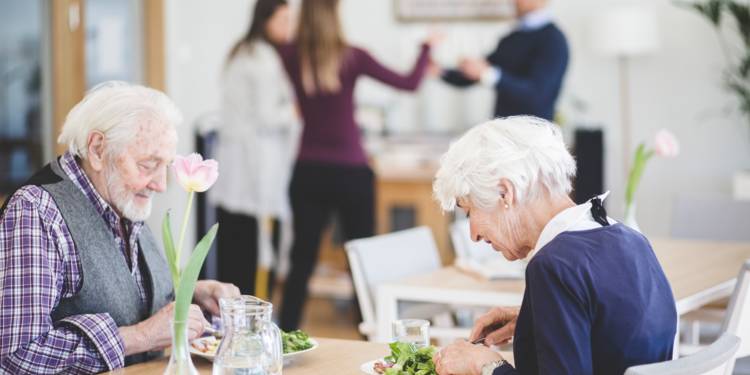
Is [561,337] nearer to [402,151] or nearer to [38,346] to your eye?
[38,346]

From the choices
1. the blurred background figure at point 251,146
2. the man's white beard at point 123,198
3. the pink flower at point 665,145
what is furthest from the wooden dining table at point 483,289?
the blurred background figure at point 251,146

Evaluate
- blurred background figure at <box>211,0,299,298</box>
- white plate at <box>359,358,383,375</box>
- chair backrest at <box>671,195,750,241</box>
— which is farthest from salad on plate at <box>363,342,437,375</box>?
blurred background figure at <box>211,0,299,298</box>

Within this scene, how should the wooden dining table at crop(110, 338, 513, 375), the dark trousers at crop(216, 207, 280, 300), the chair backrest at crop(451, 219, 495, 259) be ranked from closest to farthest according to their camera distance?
the wooden dining table at crop(110, 338, 513, 375)
the chair backrest at crop(451, 219, 495, 259)
the dark trousers at crop(216, 207, 280, 300)

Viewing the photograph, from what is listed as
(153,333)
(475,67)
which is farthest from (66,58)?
(153,333)

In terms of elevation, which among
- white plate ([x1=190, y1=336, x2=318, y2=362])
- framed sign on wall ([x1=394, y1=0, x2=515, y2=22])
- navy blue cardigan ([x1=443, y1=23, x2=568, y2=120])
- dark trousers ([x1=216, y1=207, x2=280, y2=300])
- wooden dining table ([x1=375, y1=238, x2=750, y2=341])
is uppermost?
framed sign on wall ([x1=394, y1=0, x2=515, y2=22])

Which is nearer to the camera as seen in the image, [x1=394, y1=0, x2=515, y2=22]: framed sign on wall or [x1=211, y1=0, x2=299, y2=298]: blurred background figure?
[x1=211, y1=0, x2=299, y2=298]: blurred background figure

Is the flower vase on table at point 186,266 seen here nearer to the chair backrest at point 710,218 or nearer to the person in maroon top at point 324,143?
the person in maroon top at point 324,143

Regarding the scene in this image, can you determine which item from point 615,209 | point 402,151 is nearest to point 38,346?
point 402,151

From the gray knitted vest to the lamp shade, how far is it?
401 cm

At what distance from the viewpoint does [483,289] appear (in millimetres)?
2777

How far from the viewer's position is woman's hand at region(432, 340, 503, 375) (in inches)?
68.5

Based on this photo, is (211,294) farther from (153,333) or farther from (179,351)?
(179,351)

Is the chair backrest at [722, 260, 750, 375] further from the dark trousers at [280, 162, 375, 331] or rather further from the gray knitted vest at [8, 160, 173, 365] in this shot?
the dark trousers at [280, 162, 375, 331]

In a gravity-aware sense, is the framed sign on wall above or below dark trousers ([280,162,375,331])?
above
